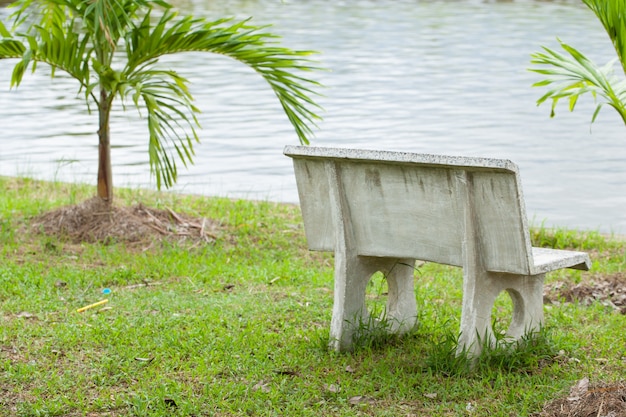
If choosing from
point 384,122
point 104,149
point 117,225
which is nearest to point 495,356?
point 117,225

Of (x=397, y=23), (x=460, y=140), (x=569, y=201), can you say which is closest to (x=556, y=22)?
(x=397, y=23)

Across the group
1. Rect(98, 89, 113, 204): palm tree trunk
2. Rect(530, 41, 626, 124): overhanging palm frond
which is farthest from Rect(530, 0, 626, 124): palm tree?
Rect(98, 89, 113, 204): palm tree trunk

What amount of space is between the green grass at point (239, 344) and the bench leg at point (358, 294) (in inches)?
3.7

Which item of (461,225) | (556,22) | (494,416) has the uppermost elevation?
(556,22)

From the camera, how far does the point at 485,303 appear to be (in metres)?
4.70

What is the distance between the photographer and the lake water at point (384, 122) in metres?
10.7

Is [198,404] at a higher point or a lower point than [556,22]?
lower

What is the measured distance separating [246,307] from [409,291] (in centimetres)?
108

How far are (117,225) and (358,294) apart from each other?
3176 mm

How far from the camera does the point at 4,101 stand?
1678 centimetres

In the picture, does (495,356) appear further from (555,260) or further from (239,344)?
(239,344)

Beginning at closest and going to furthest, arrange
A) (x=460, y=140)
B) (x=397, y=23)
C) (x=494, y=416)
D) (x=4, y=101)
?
(x=494, y=416)
(x=460, y=140)
(x=4, y=101)
(x=397, y=23)

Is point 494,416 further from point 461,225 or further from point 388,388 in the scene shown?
point 461,225

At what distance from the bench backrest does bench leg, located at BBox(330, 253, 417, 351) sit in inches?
5.0
